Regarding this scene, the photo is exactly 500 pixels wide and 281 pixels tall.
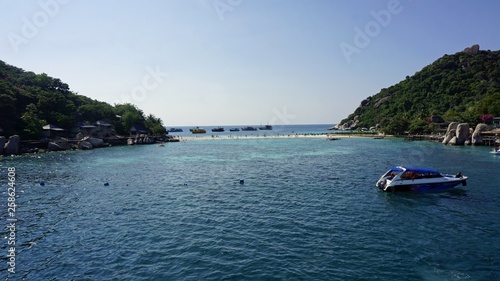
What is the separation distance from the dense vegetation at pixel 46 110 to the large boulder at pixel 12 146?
941 cm

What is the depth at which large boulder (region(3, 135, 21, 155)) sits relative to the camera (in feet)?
244

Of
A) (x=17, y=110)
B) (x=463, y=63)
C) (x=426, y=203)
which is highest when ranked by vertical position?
(x=463, y=63)

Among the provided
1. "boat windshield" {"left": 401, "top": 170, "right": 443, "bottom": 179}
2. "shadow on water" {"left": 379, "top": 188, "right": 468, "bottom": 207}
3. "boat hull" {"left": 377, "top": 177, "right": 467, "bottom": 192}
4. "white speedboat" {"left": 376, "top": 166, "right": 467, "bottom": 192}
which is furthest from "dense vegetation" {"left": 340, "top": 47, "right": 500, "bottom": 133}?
"shadow on water" {"left": 379, "top": 188, "right": 468, "bottom": 207}

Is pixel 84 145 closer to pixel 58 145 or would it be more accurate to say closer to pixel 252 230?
pixel 58 145

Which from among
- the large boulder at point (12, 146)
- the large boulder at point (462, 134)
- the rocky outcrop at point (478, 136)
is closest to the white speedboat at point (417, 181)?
the large boulder at point (462, 134)

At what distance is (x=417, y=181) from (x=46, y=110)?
386ft

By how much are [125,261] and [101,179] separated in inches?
1272

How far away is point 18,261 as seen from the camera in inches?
728

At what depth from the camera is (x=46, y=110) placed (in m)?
102

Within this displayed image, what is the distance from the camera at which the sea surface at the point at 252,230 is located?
1677 cm

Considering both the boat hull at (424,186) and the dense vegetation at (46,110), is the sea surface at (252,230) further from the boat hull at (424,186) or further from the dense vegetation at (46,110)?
the dense vegetation at (46,110)

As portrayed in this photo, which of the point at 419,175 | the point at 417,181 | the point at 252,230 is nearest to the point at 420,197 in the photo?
the point at 417,181

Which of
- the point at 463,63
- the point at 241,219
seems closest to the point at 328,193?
the point at 241,219

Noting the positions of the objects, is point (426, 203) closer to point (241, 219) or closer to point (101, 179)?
point (241, 219)
